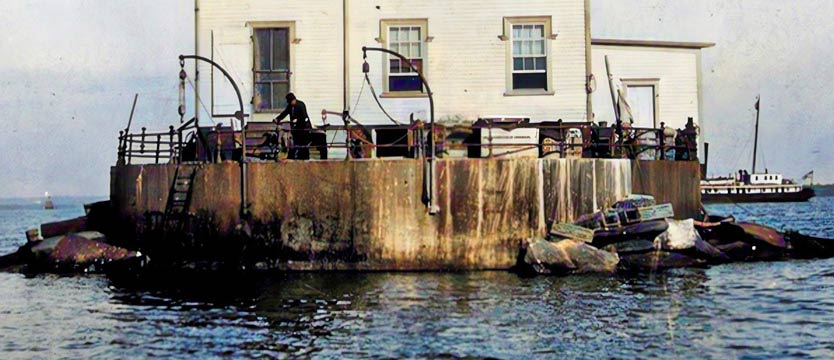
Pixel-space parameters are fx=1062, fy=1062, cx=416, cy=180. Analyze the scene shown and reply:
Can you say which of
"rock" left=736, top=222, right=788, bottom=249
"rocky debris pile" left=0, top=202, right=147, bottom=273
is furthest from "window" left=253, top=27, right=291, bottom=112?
"rock" left=736, top=222, right=788, bottom=249

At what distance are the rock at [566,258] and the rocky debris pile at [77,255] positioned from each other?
862cm

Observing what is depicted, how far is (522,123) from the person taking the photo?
24188mm

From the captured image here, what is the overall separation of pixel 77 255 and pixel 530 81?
453 inches

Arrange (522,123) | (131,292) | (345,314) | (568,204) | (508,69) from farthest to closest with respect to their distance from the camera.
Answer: (508,69) → (522,123) → (568,204) → (131,292) → (345,314)

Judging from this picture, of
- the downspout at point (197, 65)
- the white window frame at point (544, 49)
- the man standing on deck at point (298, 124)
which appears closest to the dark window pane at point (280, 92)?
the downspout at point (197, 65)

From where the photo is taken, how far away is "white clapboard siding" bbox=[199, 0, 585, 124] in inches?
1027

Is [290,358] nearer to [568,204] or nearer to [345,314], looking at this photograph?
[345,314]

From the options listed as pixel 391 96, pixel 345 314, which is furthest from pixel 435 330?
pixel 391 96

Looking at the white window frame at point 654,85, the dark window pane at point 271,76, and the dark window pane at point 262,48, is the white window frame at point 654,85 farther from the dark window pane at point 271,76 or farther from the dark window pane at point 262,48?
the dark window pane at point 262,48

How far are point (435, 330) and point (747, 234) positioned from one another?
1247 cm

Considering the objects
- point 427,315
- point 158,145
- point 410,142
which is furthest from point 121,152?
point 427,315

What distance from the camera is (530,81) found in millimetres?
26203

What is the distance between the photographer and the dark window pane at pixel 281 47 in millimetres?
26297

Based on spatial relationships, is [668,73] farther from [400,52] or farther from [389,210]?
[389,210]
